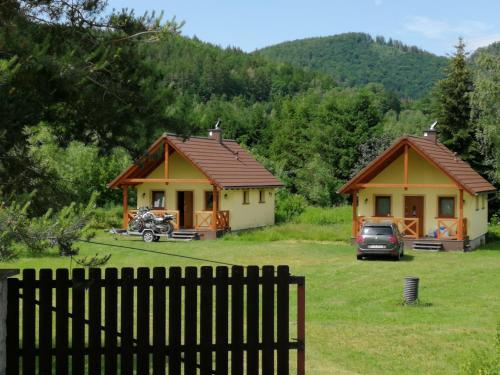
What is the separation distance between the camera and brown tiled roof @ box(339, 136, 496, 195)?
33.2 metres

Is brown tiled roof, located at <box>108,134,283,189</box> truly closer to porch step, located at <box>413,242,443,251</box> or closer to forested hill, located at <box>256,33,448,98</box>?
porch step, located at <box>413,242,443,251</box>

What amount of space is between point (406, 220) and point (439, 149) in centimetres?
454

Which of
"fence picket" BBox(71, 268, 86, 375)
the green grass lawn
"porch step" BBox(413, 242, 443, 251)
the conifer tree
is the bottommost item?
the green grass lawn

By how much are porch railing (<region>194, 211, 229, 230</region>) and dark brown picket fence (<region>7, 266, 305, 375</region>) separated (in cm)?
2765

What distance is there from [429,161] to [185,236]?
→ 11394 mm

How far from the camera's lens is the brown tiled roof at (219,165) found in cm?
3731

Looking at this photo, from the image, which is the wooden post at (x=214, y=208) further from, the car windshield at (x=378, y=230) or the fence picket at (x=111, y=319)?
the fence picket at (x=111, y=319)

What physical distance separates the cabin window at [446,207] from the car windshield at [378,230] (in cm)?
635

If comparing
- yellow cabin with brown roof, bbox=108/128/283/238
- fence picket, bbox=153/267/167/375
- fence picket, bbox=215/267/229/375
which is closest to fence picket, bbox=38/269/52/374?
fence picket, bbox=153/267/167/375

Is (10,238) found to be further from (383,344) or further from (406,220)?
(406,220)

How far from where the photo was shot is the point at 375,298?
66.7ft

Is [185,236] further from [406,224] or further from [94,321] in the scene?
[94,321]

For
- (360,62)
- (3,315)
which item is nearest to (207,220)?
(3,315)

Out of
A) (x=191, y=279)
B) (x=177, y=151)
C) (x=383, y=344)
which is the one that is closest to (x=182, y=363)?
(x=191, y=279)
